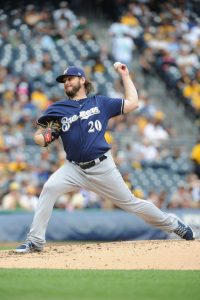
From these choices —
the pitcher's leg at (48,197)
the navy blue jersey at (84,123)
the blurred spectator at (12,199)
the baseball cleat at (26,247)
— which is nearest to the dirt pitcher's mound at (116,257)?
the baseball cleat at (26,247)

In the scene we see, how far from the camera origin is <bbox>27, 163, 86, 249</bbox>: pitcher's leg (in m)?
7.99

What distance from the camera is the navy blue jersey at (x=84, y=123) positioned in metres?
7.95

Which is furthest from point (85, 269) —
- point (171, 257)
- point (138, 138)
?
point (138, 138)

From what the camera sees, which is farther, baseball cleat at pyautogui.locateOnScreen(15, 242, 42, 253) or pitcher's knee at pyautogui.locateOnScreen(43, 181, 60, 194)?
baseball cleat at pyautogui.locateOnScreen(15, 242, 42, 253)

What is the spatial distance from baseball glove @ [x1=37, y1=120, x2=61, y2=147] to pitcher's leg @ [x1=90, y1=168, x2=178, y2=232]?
0.57 m

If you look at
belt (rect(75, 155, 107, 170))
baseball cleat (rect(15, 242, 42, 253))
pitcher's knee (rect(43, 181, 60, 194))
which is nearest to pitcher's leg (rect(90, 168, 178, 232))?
belt (rect(75, 155, 107, 170))

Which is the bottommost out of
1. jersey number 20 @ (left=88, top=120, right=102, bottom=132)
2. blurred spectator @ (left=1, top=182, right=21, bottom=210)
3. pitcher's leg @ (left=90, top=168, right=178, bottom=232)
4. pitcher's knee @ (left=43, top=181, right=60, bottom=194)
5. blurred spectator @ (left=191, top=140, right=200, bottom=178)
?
blurred spectator @ (left=191, top=140, right=200, bottom=178)

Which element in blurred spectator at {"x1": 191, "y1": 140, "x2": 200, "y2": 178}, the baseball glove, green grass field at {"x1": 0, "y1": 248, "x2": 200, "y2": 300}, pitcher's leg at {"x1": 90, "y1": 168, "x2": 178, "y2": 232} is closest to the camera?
green grass field at {"x1": 0, "y1": 248, "x2": 200, "y2": 300}

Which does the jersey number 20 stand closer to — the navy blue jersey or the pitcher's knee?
the navy blue jersey

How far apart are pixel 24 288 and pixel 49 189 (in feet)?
6.68

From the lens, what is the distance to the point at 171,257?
25.2ft

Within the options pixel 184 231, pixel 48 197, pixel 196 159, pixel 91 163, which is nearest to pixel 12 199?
pixel 196 159

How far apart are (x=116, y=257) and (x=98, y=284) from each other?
1.44 metres

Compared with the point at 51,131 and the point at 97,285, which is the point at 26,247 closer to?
the point at 51,131
